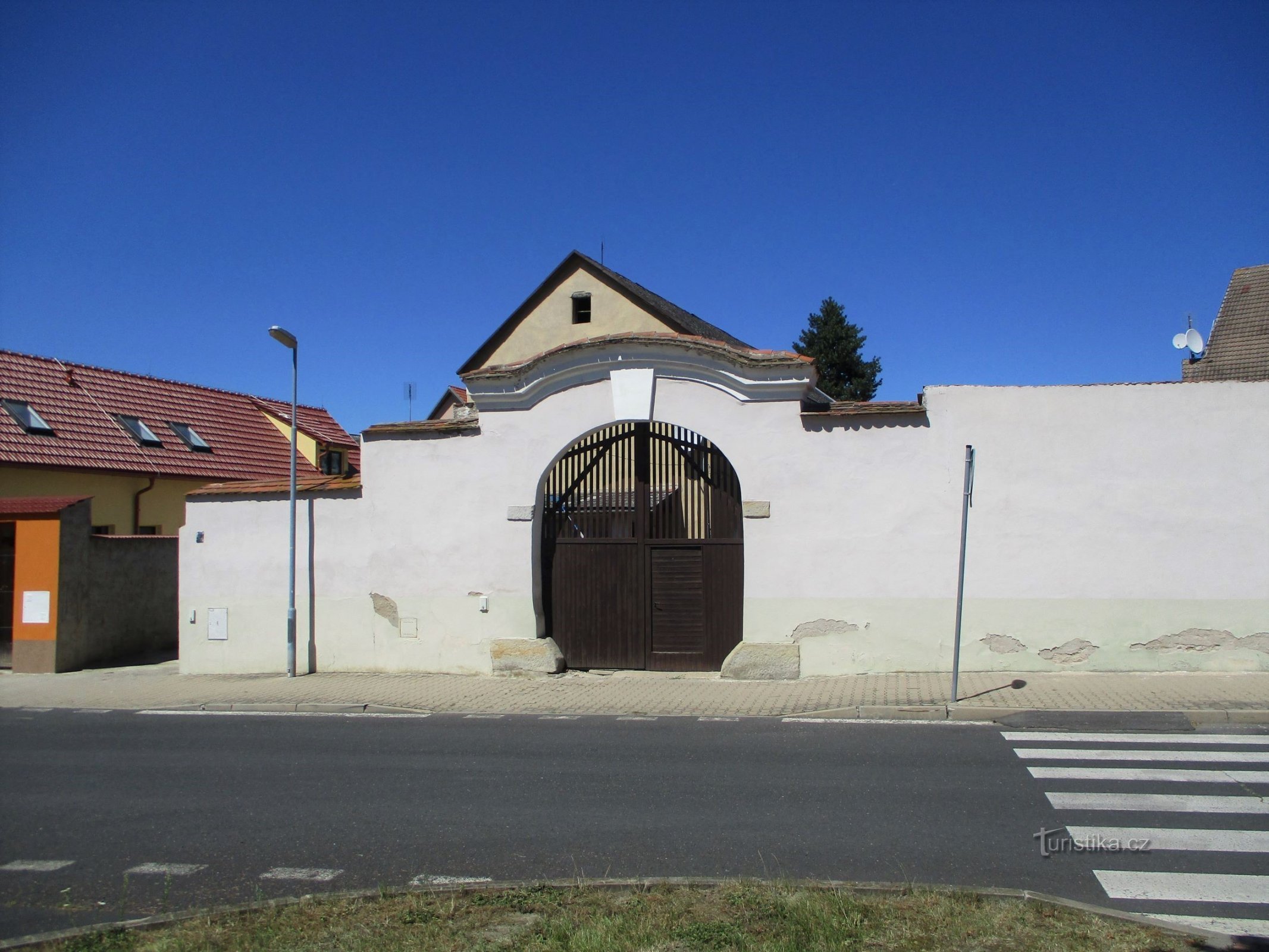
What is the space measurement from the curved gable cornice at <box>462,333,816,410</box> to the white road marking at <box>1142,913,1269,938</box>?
8031 mm

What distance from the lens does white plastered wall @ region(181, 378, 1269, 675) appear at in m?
11.3

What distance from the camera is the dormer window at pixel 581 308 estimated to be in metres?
28.3

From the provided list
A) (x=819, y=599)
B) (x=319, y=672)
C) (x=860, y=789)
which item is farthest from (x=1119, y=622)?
(x=319, y=672)

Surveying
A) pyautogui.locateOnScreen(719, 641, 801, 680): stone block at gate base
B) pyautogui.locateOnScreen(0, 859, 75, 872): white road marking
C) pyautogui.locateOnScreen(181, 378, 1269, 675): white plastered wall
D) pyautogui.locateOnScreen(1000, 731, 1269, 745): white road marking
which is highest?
pyautogui.locateOnScreen(181, 378, 1269, 675): white plastered wall

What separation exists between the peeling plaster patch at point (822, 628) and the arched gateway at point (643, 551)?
0.91m

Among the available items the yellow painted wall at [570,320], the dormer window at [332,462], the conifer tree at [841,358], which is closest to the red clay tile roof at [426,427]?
the yellow painted wall at [570,320]

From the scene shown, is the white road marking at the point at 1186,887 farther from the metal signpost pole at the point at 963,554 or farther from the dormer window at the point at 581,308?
the dormer window at the point at 581,308

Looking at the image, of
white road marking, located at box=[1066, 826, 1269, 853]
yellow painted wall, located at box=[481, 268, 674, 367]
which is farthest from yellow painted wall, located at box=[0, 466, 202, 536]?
white road marking, located at box=[1066, 826, 1269, 853]

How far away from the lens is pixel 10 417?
22.2 metres

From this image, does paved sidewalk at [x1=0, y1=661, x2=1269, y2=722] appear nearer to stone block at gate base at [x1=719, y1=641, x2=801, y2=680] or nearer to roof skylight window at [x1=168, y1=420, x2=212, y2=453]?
stone block at gate base at [x1=719, y1=641, x2=801, y2=680]

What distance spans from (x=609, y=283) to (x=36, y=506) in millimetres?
16244

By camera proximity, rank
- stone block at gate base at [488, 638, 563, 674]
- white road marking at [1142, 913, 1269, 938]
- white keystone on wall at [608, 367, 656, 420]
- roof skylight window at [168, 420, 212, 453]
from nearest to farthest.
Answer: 1. white road marking at [1142, 913, 1269, 938]
2. white keystone on wall at [608, 367, 656, 420]
3. stone block at gate base at [488, 638, 563, 674]
4. roof skylight window at [168, 420, 212, 453]

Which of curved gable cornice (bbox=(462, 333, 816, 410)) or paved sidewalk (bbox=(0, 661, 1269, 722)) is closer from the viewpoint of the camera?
paved sidewalk (bbox=(0, 661, 1269, 722))

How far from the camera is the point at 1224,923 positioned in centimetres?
470
